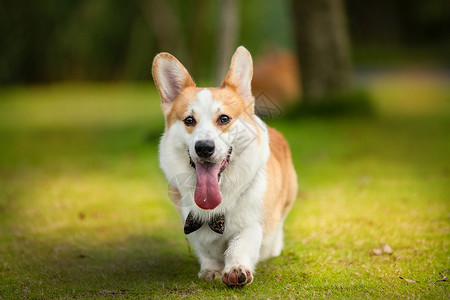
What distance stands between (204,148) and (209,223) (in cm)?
54

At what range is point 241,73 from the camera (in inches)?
156

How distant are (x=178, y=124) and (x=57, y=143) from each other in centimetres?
681

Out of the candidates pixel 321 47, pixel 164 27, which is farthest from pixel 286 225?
pixel 164 27

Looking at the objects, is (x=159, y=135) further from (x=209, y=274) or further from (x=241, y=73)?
(x=209, y=274)

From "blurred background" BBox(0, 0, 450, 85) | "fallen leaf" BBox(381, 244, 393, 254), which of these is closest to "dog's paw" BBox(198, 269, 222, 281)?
"fallen leaf" BBox(381, 244, 393, 254)

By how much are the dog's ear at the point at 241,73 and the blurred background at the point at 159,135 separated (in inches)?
39.3

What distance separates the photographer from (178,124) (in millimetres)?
3762

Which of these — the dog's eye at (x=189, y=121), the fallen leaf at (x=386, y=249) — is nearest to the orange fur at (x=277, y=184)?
the dog's eye at (x=189, y=121)

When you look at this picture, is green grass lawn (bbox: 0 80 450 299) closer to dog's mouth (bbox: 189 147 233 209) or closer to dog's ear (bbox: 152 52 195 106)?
dog's mouth (bbox: 189 147 233 209)

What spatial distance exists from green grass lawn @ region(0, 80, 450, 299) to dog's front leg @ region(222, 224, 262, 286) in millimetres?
77

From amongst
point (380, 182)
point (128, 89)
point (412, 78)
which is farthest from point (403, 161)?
point (128, 89)

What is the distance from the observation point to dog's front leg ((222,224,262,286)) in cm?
345

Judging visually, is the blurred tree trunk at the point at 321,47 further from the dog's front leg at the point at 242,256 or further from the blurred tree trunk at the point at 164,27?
the blurred tree trunk at the point at 164,27

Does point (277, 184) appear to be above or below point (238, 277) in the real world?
above
